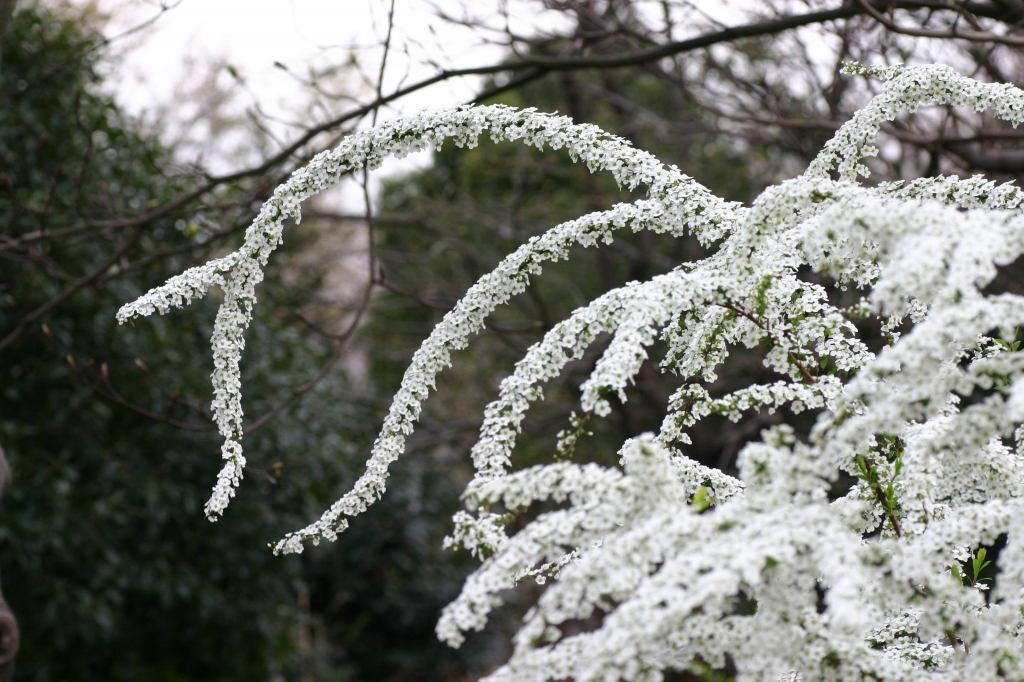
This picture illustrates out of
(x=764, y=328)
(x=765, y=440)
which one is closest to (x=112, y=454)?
(x=764, y=328)

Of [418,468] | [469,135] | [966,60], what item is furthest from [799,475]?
[418,468]

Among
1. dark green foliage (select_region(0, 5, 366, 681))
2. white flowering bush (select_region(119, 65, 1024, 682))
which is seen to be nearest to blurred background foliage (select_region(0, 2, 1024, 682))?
dark green foliage (select_region(0, 5, 366, 681))

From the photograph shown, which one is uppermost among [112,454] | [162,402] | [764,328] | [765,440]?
[162,402]

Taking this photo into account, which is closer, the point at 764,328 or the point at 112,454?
the point at 764,328

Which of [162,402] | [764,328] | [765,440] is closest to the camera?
[765,440]

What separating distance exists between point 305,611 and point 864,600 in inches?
278

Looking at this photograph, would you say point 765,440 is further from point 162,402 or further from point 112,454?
point 112,454

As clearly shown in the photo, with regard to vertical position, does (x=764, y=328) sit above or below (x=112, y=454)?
below

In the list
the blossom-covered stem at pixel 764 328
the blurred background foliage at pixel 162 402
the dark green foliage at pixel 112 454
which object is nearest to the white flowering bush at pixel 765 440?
the blossom-covered stem at pixel 764 328

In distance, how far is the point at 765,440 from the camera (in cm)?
164

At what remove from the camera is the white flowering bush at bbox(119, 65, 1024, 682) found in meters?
1.34

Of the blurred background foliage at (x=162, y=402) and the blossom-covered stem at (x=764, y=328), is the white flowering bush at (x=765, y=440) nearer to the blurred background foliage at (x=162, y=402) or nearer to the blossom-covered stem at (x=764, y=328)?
the blossom-covered stem at (x=764, y=328)

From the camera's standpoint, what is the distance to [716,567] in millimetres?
1257

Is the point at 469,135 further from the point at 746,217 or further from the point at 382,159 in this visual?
the point at 746,217
